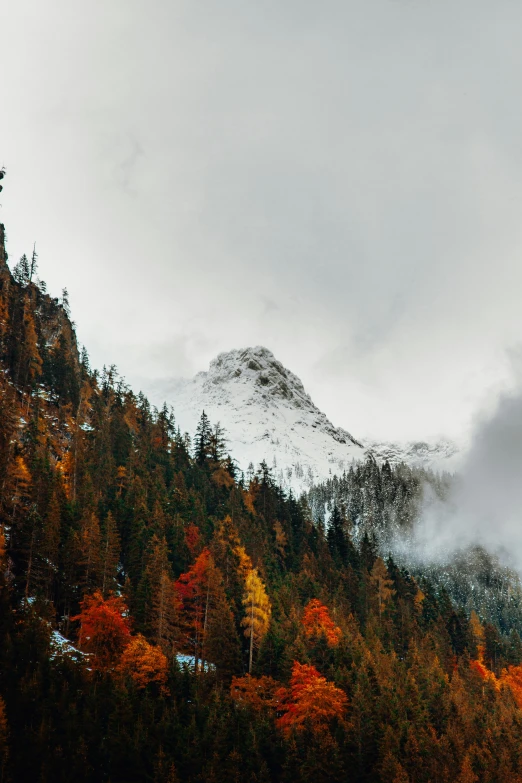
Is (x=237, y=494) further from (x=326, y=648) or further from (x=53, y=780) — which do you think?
(x=53, y=780)

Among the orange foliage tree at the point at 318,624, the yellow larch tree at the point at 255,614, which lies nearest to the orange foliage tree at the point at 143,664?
the yellow larch tree at the point at 255,614

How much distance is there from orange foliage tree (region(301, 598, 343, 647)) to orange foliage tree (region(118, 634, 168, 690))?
56.3 ft

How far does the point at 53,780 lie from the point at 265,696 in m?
20.6

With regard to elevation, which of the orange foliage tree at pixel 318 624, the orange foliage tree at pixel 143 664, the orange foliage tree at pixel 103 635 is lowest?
the orange foliage tree at pixel 143 664

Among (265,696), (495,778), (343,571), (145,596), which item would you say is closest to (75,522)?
(145,596)

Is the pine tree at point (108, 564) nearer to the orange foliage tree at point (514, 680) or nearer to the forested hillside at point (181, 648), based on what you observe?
the forested hillside at point (181, 648)

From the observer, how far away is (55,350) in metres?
91.8

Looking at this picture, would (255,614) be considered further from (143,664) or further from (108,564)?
(108,564)

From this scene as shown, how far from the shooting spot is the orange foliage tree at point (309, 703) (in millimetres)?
38156

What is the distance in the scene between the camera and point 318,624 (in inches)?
2185

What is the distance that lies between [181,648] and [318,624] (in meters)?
15.8

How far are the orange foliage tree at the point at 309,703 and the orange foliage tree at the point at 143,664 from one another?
10407 mm

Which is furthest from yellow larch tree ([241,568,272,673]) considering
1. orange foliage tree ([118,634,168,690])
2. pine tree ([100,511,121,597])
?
pine tree ([100,511,121,597])

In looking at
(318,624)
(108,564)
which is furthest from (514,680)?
(108,564)
